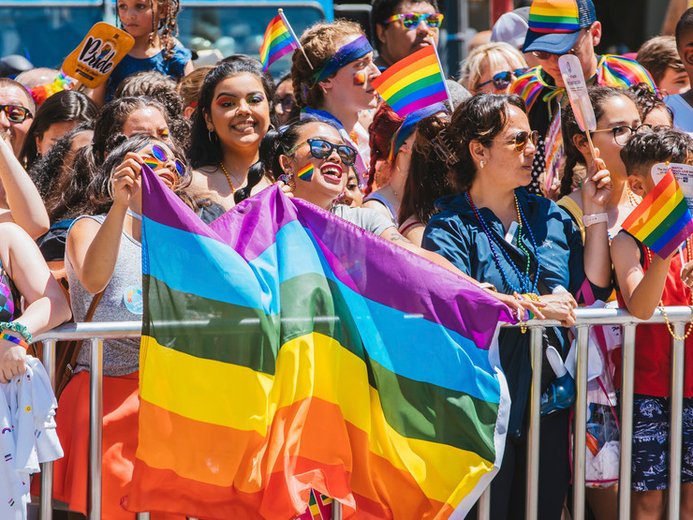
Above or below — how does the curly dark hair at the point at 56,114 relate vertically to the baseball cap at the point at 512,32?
below

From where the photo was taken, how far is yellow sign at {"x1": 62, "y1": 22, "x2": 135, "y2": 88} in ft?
20.4

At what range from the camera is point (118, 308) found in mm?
4484

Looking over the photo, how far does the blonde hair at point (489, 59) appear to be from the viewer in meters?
7.04

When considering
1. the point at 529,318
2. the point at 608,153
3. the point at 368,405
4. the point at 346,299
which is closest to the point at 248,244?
the point at 346,299

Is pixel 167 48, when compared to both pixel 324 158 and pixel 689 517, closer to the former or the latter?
pixel 324 158

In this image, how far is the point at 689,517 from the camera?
191 inches

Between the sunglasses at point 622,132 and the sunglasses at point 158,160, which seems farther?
the sunglasses at point 622,132

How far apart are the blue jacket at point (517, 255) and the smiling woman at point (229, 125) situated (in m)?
1.17

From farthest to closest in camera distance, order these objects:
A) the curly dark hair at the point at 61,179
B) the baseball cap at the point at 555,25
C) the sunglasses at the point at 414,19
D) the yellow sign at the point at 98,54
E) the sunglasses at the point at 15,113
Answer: the sunglasses at the point at 414,19 < the yellow sign at the point at 98,54 < the sunglasses at the point at 15,113 < the baseball cap at the point at 555,25 < the curly dark hair at the point at 61,179

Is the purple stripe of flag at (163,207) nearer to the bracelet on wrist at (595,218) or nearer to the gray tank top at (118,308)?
the gray tank top at (118,308)

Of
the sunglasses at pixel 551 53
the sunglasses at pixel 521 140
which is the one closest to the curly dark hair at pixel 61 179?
the sunglasses at pixel 521 140

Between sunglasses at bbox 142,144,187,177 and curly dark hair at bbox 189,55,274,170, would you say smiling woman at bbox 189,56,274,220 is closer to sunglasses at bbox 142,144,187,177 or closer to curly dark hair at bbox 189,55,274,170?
curly dark hair at bbox 189,55,274,170

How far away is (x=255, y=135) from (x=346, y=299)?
157 cm

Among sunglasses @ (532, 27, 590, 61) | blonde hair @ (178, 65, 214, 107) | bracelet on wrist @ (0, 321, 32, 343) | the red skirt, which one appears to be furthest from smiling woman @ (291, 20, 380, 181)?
bracelet on wrist @ (0, 321, 32, 343)
